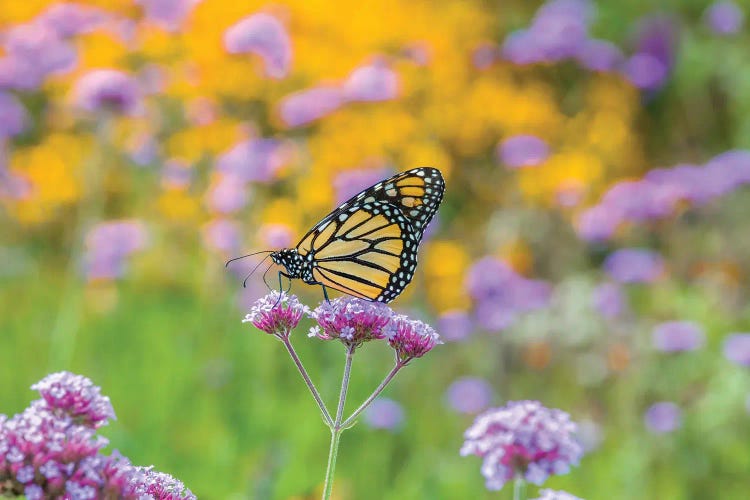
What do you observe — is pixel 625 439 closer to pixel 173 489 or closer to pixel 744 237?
pixel 744 237

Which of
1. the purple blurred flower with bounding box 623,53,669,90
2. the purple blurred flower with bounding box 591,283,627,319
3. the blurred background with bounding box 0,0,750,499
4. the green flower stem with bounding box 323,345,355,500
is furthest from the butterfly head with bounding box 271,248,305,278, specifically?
the purple blurred flower with bounding box 623,53,669,90

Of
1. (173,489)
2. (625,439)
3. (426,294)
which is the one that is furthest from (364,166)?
(173,489)

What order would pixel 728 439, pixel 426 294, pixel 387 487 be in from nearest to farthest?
pixel 387 487, pixel 728 439, pixel 426 294

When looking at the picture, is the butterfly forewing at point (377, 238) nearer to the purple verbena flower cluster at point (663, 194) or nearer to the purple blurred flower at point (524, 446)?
the purple blurred flower at point (524, 446)

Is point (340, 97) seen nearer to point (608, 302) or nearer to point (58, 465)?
point (608, 302)

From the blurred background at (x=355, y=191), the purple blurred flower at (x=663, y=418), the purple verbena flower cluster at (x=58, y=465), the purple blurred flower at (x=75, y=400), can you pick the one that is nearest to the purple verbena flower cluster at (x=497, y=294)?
the blurred background at (x=355, y=191)

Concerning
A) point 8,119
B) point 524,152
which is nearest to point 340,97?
point 524,152

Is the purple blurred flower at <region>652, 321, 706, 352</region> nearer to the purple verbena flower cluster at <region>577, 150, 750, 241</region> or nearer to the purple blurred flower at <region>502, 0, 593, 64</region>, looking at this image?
the purple verbena flower cluster at <region>577, 150, 750, 241</region>
